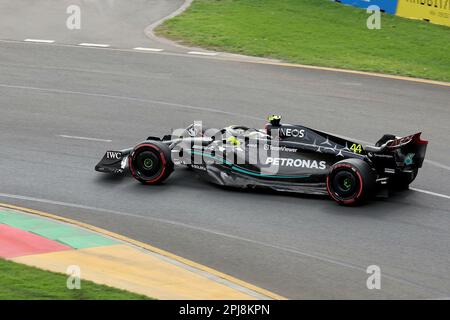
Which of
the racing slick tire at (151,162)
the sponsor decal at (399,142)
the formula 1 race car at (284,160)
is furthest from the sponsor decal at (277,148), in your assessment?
the racing slick tire at (151,162)

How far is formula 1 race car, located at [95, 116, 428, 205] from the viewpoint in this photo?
16047 millimetres

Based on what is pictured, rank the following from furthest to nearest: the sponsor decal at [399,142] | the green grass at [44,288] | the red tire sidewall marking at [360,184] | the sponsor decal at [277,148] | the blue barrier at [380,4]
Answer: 1. the blue barrier at [380,4]
2. the sponsor decal at [277,148]
3. the sponsor decal at [399,142]
4. the red tire sidewall marking at [360,184]
5. the green grass at [44,288]

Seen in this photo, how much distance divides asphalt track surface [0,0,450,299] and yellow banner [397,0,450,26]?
19.6 ft

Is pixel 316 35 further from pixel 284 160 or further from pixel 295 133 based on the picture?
pixel 284 160

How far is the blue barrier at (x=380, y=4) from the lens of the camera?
1254 inches

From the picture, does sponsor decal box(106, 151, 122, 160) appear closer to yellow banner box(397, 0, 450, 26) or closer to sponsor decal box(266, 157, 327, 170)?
sponsor decal box(266, 157, 327, 170)

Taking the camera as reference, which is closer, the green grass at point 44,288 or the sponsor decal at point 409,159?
the green grass at point 44,288

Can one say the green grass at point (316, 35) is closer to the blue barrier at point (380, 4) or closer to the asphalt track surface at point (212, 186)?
the blue barrier at point (380, 4)

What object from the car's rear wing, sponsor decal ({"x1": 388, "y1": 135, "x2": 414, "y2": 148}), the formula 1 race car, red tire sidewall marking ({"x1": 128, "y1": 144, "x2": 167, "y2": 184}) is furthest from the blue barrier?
red tire sidewall marking ({"x1": 128, "y1": 144, "x2": 167, "y2": 184})

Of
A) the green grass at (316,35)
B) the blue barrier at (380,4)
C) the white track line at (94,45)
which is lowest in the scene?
the white track line at (94,45)

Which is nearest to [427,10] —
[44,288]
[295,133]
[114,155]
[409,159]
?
[409,159]

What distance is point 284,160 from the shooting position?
16.6 m

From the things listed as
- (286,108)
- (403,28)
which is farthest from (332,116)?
(403,28)
